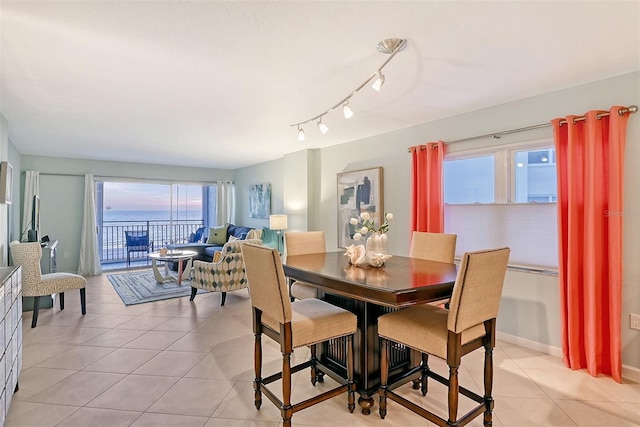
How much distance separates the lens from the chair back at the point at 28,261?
11.8 ft

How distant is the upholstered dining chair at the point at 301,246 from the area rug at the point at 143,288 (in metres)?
2.73

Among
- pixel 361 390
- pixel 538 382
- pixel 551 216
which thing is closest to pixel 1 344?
pixel 361 390

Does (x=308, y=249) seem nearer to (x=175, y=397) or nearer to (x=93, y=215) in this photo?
(x=175, y=397)

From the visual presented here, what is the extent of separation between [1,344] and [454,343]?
8.17 feet

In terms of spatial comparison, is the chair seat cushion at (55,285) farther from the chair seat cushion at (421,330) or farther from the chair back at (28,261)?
the chair seat cushion at (421,330)

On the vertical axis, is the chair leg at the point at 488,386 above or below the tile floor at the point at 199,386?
above

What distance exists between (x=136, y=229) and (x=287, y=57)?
7681 mm

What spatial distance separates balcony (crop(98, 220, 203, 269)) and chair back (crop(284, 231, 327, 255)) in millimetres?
5884

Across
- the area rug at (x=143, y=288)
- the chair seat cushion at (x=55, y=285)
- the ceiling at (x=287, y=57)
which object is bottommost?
the area rug at (x=143, y=288)

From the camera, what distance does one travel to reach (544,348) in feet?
9.88

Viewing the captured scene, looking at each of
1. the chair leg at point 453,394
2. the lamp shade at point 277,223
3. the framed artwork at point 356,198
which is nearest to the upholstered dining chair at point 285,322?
the chair leg at point 453,394

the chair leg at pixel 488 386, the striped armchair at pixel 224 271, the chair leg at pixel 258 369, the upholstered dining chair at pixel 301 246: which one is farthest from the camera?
the striped armchair at pixel 224 271

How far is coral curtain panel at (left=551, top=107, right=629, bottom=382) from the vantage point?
2.50 metres

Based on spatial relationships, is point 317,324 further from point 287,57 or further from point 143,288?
point 143,288
